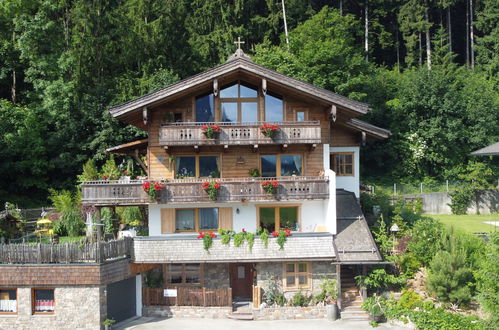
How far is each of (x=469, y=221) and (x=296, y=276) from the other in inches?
574

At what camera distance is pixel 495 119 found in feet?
136

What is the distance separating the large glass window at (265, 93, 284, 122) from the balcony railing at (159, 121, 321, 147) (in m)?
1.43

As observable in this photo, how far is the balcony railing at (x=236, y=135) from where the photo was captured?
965 inches

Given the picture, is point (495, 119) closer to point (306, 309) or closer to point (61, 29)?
point (306, 309)

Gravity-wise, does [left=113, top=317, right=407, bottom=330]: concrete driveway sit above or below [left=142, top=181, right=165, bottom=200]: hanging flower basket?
below

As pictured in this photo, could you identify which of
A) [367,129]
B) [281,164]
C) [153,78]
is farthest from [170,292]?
[153,78]

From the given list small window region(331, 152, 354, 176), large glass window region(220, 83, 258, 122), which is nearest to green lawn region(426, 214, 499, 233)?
small window region(331, 152, 354, 176)

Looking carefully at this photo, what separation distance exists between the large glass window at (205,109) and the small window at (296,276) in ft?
26.9

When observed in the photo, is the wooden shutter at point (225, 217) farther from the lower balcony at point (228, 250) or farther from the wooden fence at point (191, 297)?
the wooden fence at point (191, 297)

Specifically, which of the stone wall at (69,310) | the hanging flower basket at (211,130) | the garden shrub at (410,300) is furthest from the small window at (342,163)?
the stone wall at (69,310)

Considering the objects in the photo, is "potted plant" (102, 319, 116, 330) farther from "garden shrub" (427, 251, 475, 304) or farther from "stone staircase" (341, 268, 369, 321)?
"garden shrub" (427, 251, 475, 304)

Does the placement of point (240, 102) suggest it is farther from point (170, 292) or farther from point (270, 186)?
point (170, 292)

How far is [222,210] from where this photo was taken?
25672 millimetres

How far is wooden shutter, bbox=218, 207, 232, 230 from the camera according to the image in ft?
84.0
